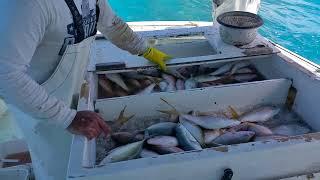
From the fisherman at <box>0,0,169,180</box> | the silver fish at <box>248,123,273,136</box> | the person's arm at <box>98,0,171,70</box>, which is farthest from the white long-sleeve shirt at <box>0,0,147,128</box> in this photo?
the silver fish at <box>248,123,273,136</box>

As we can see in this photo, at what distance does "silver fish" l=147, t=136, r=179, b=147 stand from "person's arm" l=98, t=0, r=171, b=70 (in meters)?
→ 0.64

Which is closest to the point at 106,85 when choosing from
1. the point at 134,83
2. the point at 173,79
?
the point at 134,83

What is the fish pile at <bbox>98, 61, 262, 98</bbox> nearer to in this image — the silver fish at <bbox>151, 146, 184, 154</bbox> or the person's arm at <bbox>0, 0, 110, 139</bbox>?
the silver fish at <bbox>151, 146, 184, 154</bbox>

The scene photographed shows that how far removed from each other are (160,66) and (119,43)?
1.07ft

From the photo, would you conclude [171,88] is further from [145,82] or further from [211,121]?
[211,121]

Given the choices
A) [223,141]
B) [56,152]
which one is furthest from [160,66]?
[56,152]

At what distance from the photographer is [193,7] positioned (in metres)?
9.30

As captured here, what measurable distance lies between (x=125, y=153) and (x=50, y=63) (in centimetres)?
61

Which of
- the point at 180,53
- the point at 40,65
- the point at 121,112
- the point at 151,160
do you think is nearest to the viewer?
the point at 151,160

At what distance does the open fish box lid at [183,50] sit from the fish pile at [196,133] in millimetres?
415

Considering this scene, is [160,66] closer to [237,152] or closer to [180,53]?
[180,53]

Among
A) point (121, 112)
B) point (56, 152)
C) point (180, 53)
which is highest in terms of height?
point (180, 53)

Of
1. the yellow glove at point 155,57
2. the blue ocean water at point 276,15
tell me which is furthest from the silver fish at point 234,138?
the blue ocean water at point 276,15

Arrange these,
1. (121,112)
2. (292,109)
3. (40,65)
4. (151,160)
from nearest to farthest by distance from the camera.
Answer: (151,160) → (40,65) → (121,112) → (292,109)
